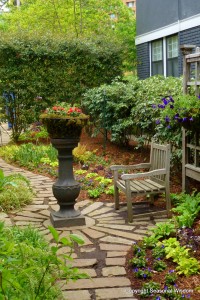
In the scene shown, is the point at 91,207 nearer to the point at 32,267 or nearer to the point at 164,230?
the point at 164,230

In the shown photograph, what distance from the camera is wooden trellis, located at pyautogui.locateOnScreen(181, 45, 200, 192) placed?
599 cm

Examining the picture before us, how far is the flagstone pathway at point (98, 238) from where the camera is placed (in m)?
3.62

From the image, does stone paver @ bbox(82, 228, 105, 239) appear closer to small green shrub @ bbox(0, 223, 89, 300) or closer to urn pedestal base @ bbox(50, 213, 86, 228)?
urn pedestal base @ bbox(50, 213, 86, 228)

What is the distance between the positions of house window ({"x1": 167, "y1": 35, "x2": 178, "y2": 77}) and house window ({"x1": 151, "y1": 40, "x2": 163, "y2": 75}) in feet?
1.70

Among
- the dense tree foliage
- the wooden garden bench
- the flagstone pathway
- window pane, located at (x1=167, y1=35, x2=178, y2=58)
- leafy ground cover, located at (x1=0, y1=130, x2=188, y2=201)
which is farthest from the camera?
the dense tree foliage

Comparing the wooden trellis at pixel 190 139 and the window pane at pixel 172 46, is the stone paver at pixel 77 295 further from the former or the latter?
the window pane at pixel 172 46

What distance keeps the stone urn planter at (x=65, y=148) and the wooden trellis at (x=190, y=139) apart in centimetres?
167

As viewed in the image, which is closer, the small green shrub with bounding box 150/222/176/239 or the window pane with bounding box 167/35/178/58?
the small green shrub with bounding box 150/222/176/239

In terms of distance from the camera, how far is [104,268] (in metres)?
4.08

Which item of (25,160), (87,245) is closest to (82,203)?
(87,245)

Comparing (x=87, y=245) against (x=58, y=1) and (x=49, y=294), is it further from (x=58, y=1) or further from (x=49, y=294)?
(x=58, y=1)

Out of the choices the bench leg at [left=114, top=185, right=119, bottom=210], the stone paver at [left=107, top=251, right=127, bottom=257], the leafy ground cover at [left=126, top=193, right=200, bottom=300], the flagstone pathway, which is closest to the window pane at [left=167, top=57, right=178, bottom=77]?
the flagstone pathway

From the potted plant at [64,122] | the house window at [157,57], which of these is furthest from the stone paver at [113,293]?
the house window at [157,57]

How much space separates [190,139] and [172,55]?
8910mm
